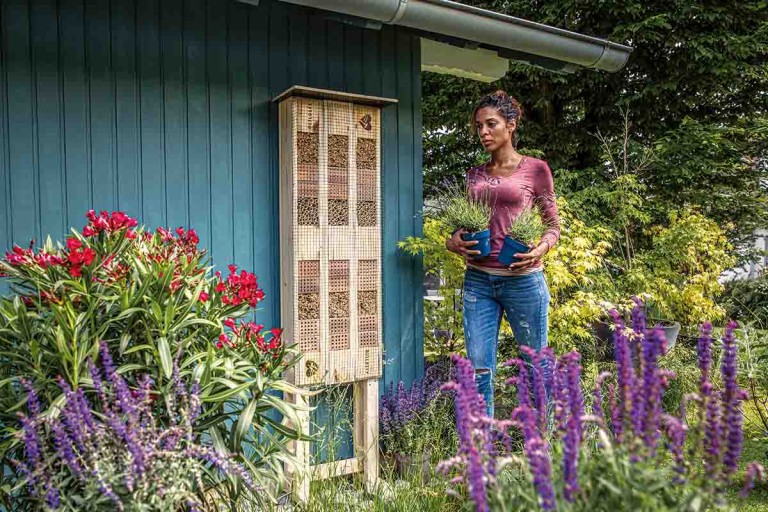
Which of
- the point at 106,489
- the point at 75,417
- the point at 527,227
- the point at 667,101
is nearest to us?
the point at 106,489

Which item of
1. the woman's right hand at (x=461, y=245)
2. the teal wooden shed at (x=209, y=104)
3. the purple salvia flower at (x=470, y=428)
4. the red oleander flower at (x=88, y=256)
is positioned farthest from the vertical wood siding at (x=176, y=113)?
the purple salvia flower at (x=470, y=428)

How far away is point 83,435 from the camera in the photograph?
1542mm

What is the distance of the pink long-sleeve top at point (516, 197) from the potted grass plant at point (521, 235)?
10 cm

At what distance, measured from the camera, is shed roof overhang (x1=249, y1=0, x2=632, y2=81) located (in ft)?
9.25

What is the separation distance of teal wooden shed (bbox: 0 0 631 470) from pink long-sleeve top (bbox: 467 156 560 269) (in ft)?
2.29

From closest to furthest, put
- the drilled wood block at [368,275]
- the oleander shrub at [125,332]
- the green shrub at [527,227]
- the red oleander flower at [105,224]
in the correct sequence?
1. the oleander shrub at [125,332]
2. the red oleander flower at [105,224]
3. the green shrub at [527,227]
4. the drilled wood block at [368,275]

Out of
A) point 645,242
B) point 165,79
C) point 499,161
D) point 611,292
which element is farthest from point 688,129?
point 165,79

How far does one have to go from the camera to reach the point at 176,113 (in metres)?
2.89

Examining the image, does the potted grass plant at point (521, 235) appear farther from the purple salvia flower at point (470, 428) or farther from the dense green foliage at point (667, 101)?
the dense green foliage at point (667, 101)

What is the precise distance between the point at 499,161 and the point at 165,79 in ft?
5.44

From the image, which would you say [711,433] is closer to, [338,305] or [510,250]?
[510,250]

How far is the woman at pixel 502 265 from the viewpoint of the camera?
292cm

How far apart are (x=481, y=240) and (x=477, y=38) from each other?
114 centimetres

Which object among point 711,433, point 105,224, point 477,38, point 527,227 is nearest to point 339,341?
point 527,227
